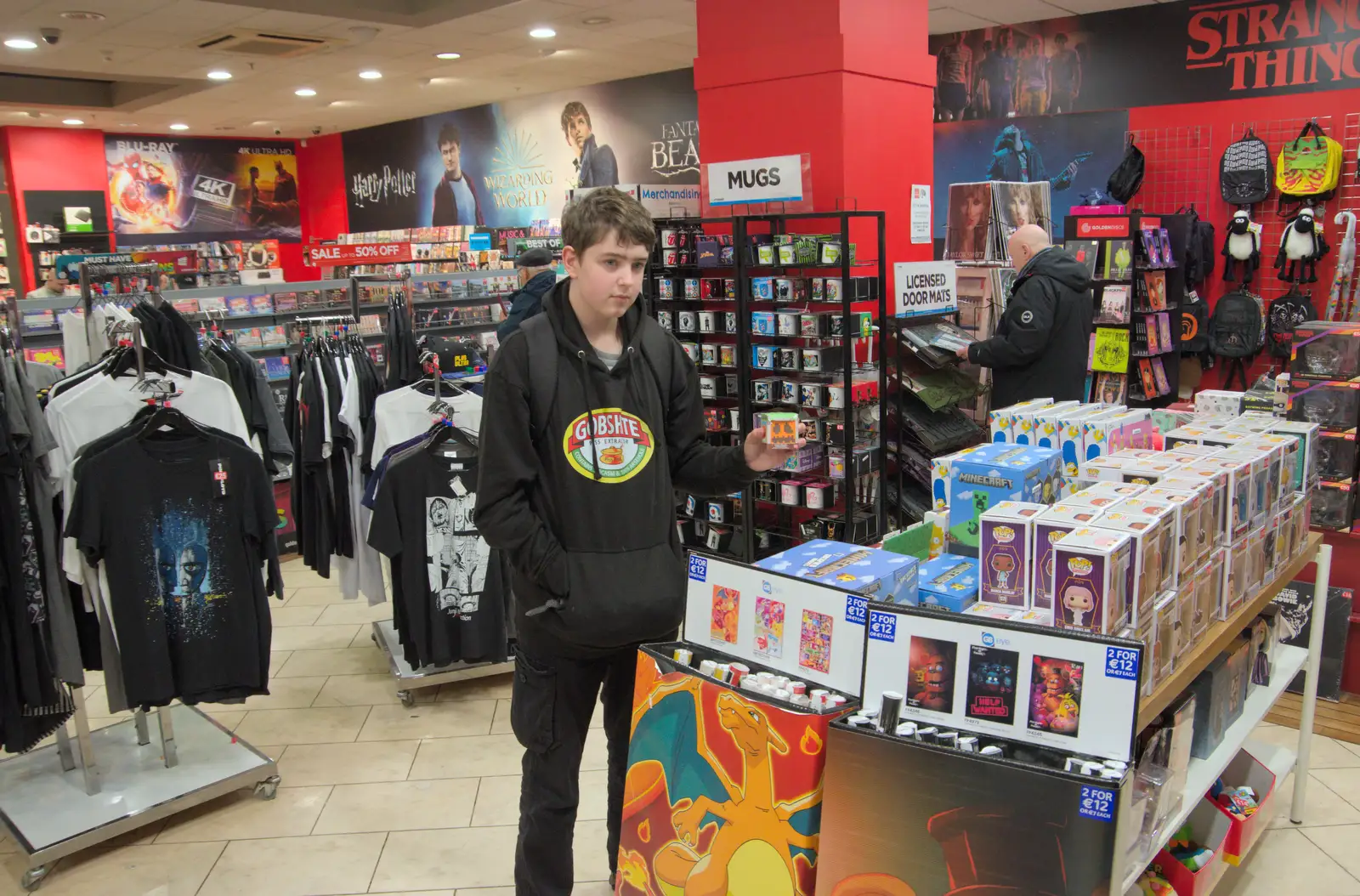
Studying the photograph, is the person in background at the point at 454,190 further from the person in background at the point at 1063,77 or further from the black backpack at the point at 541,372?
the black backpack at the point at 541,372

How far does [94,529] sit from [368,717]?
145 centimetres

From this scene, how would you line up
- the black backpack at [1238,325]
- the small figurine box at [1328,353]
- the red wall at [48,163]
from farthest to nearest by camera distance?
1. the red wall at [48,163]
2. the black backpack at [1238,325]
3. the small figurine box at [1328,353]

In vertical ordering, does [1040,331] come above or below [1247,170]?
below

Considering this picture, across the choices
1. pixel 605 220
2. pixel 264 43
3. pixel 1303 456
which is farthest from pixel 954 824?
pixel 264 43

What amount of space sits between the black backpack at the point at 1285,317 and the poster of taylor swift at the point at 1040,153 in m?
1.67

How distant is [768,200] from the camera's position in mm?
4965

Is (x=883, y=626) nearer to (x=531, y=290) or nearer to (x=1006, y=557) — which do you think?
(x=1006, y=557)

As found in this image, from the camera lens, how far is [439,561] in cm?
380

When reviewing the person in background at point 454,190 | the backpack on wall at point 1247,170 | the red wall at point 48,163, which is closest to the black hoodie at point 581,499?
the backpack on wall at point 1247,170

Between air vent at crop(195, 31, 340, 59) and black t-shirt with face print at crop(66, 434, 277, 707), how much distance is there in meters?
6.29

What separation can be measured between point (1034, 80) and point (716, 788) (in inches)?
317

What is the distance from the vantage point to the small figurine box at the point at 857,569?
76.9 inches

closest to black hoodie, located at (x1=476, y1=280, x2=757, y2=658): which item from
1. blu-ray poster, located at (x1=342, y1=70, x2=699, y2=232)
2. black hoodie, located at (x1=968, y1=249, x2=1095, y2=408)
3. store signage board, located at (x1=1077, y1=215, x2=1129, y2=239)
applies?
black hoodie, located at (x1=968, y1=249, x2=1095, y2=408)

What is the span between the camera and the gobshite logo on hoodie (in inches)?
83.6
